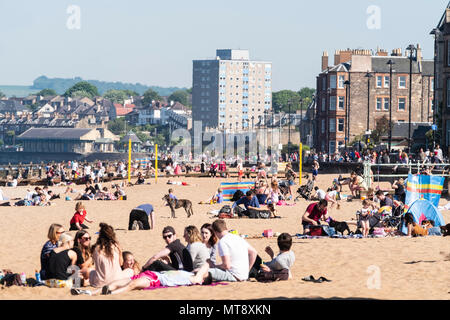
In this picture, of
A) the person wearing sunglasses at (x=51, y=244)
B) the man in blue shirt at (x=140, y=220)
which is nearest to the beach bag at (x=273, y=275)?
the person wearing sunglasses at (x=51, y=244)

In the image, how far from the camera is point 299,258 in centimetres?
1791

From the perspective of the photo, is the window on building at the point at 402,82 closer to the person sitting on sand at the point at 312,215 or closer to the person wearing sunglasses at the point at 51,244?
the person sitting on sand at the point at 312,215

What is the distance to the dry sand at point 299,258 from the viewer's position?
45.0ft

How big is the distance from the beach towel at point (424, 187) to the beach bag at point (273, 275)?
1128 centimetres

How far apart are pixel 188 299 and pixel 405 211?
10.4 meters

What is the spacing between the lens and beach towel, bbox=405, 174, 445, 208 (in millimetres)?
25631

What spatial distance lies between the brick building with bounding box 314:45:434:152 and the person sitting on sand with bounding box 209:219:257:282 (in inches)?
2630

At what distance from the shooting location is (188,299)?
13.1 meters

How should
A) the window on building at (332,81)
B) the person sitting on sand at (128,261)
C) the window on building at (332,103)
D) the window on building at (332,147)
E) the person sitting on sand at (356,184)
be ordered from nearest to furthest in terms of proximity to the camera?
the person sitting on sand at (128,261) → the person sitting on sand at (356,184) → the window on building at (332,103) → the window on building at (332,81) → the window on building at (332,147)

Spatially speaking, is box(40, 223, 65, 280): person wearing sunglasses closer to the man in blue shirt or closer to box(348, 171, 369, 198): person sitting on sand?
the man in blue shirt

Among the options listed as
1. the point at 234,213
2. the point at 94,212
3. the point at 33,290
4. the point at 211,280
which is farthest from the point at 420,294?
the point at 94,212


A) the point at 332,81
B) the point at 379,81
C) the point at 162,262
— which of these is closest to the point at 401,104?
the point at 379,81

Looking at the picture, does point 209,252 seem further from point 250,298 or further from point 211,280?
point 250,298

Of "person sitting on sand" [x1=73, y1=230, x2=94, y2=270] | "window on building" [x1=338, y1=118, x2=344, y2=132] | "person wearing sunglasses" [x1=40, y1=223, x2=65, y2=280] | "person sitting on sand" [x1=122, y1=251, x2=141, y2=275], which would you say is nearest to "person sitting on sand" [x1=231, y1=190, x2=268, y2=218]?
"person sitting on sand" [x1=73, y1=230, x2=94, y2=270]
